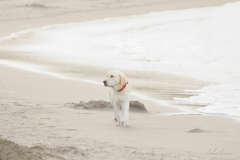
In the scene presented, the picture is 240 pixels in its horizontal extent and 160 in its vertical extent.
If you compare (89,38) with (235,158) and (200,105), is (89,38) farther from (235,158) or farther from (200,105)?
(235,158)

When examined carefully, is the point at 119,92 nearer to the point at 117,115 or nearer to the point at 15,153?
the point at 117,115

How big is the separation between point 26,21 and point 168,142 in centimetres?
2172

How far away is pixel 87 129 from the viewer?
8.39 metres

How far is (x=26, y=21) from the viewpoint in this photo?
2867cm

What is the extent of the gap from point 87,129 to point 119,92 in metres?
0.84

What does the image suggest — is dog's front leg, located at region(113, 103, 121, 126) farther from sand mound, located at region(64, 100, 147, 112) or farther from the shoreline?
the shoreline

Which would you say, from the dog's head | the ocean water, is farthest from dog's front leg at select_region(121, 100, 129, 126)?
the ocean water

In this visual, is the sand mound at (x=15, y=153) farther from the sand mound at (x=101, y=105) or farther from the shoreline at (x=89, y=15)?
the shoreline at (x=89, y=15)

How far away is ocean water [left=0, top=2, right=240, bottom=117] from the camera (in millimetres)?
12711

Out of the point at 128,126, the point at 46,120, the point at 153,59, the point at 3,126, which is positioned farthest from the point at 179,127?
the point at 153,59

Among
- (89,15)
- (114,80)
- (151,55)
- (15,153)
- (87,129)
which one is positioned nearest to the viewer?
(15,153)

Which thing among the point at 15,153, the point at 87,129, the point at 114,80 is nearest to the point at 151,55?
the point at 114,80

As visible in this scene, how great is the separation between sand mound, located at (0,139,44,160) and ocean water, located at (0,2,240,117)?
465 centimetres

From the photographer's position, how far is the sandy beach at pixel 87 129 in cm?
679
